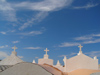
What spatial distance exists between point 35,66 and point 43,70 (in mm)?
496

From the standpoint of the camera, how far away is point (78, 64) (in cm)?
1606

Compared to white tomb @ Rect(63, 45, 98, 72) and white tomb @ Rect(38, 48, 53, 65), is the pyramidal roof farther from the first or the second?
white tomb @ Rect(63, 45, 98, 72)

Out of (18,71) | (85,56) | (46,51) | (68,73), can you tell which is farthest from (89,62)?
(18,71)

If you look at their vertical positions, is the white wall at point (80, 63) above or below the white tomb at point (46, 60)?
below

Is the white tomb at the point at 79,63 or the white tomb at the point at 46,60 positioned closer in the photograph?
the white tomb at the point at 79,63

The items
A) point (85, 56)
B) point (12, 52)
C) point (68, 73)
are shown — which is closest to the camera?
point (68, 73)

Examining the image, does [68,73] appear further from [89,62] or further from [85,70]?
[89,62]

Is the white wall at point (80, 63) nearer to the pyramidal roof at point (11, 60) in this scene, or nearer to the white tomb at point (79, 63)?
the white tomb at point (79, 63)

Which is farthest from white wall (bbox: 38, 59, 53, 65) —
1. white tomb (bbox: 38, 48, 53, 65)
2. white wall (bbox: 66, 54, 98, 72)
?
white wall (bbox: 66, 54, 98, 72)

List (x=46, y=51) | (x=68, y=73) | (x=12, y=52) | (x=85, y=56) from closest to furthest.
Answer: (x=68, y=73)
(x=85, y=56)
(x=12, y=52)
(x=46, y=51)

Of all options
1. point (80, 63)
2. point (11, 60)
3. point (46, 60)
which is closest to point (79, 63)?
point (80, 63)

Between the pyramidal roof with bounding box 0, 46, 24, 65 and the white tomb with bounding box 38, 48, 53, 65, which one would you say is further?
the white tomb with bounding box 38, 48, 53, 65

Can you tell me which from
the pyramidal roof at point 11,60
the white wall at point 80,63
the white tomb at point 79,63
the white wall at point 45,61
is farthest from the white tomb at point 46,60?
the white wall at point 80,63

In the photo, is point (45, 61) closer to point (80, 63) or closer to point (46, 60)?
point (46, 60)
